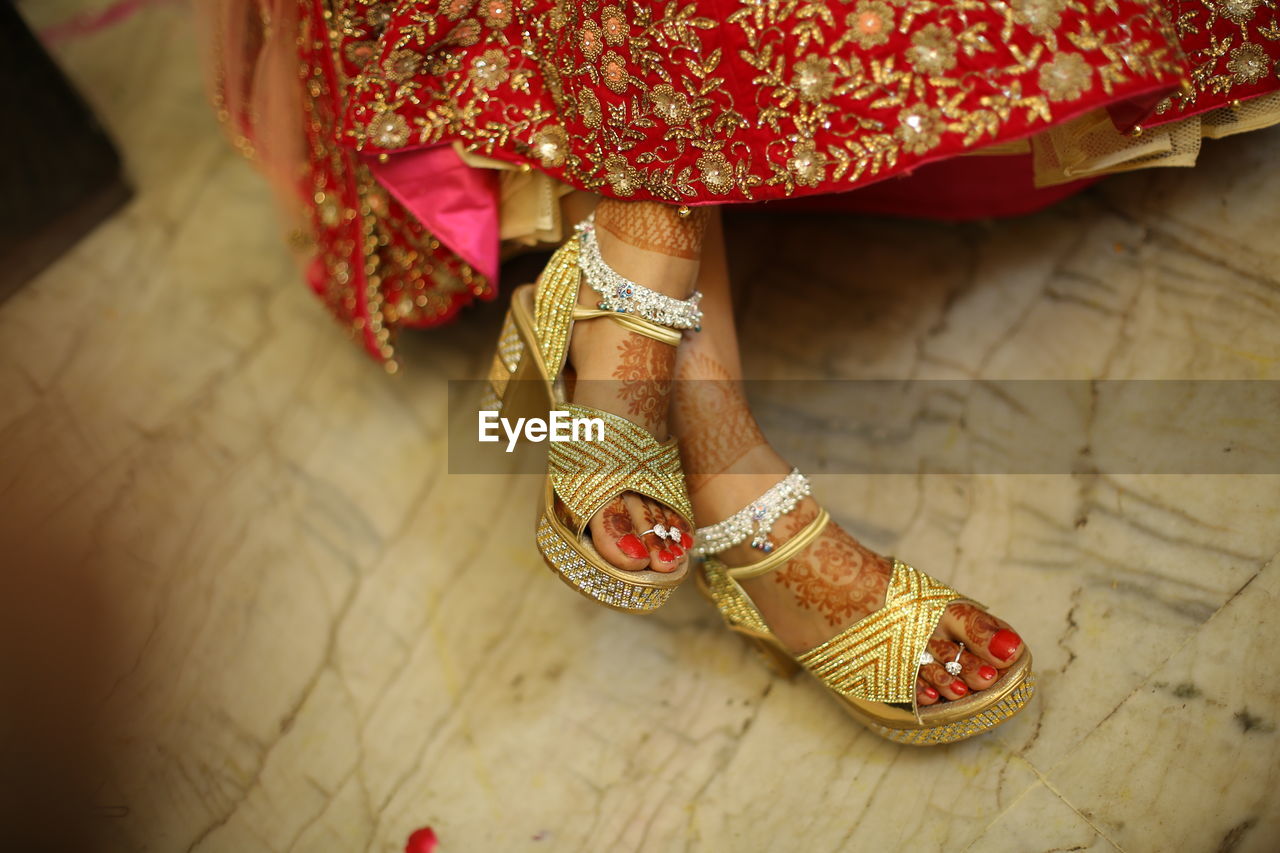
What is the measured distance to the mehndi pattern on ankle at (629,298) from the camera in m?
0.82

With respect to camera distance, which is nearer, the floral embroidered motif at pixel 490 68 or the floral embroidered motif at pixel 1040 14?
the floral embroidered motif at pixel 1040 14

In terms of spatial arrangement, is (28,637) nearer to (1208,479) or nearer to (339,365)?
(339,365)

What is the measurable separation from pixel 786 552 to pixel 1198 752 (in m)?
0.41

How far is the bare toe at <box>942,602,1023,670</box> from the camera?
79 centimetres

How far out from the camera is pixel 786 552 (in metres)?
0.85

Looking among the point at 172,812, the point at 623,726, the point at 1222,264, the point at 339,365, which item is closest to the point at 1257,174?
the point at 1222,264

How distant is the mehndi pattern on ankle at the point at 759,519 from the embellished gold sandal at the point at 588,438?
6 cm

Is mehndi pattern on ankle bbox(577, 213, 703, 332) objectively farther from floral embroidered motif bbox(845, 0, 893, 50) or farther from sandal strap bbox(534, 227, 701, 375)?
floral embroidered motif bbox(845, 0, 893, 50)

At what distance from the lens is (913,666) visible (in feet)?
2.63

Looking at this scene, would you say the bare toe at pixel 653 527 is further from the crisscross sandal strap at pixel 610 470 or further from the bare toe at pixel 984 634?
the bare toe at pixel 984 634

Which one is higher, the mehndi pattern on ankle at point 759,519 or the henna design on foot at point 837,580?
the mehndi pattern on ankle at point 759,519

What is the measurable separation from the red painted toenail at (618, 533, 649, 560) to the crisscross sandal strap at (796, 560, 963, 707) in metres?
0.22

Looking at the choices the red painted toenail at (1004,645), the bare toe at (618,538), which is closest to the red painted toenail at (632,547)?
the bare toe at (618,538)

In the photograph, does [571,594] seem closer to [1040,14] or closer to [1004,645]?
[1004,645]
